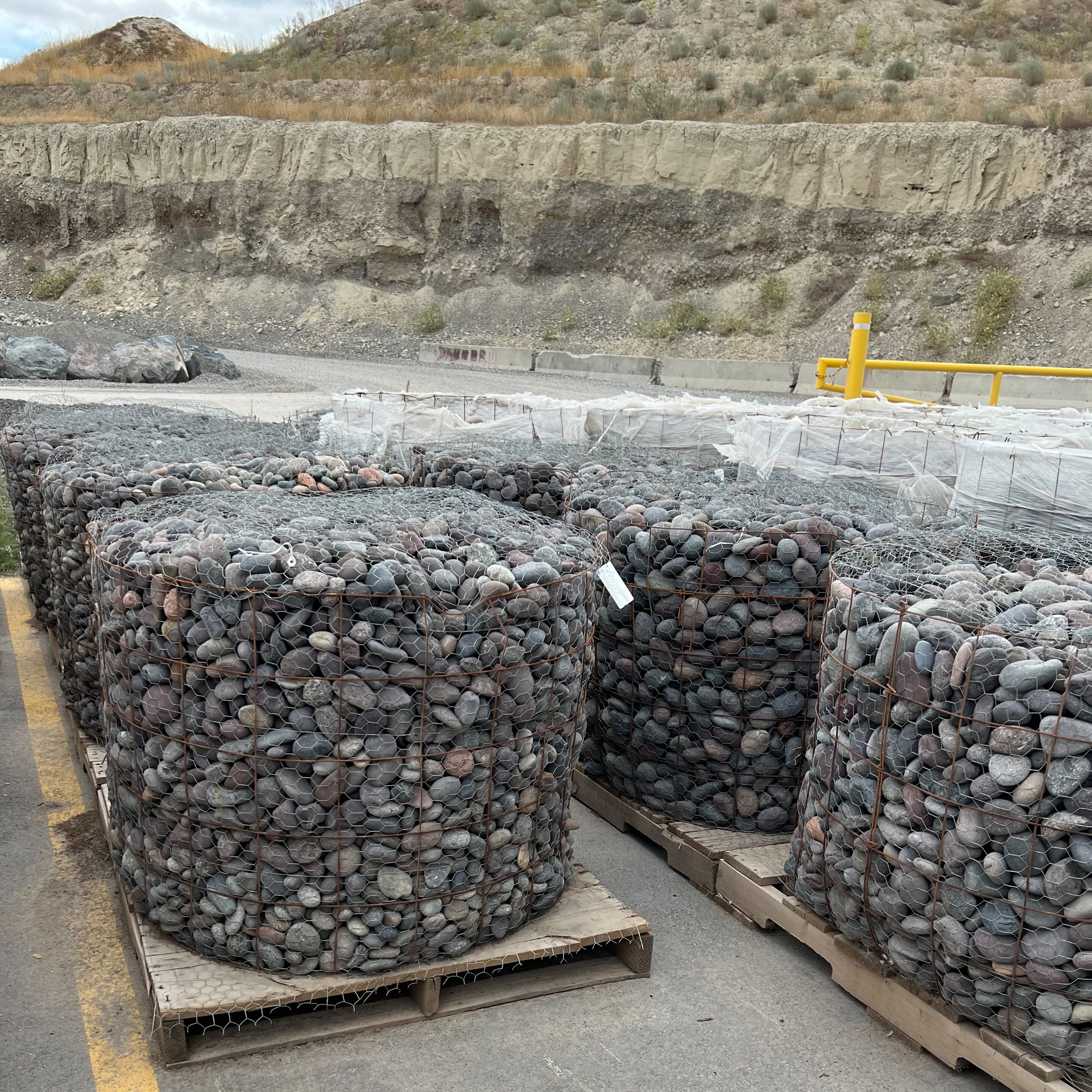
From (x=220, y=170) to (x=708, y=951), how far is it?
107 feet

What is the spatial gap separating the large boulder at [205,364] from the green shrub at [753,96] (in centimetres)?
1823

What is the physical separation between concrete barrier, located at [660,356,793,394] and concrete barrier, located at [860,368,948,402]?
1620 mm

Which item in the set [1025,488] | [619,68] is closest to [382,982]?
[1025,488]

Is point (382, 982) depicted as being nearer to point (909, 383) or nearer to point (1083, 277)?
point (909, 383)

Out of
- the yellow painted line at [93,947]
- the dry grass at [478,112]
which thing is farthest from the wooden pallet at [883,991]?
the dry grass at [478,112]

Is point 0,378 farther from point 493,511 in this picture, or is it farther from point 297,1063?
point 297,1063

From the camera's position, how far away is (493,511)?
444cm

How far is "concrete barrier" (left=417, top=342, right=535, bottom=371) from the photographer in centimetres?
2456

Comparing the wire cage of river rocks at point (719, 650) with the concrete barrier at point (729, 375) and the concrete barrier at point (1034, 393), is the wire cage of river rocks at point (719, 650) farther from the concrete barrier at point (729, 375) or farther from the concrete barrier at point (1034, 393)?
the concrete barrier at point (729, 375)

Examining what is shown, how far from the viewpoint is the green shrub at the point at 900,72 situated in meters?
31.0

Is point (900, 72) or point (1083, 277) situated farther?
point (900, 72)

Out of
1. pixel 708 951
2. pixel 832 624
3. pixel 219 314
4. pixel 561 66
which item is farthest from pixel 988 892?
pixel 561 66

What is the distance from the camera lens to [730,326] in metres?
26.2

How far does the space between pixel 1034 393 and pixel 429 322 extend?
1646cm
